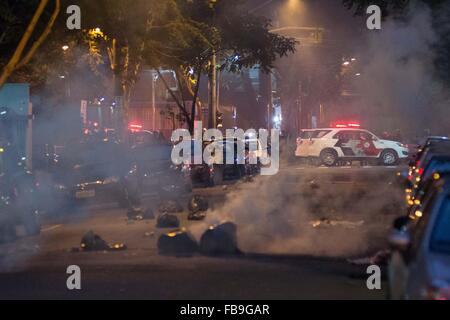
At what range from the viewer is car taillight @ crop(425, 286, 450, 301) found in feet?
16.4

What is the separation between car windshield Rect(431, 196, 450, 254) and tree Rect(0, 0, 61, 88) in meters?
11.2

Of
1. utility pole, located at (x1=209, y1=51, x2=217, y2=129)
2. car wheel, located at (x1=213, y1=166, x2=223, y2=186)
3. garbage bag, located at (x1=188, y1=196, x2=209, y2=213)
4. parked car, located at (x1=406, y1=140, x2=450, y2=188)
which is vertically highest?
utility pole, located at (x1=209, y1=51, x2=217, y2=129)

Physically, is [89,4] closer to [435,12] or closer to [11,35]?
[11,35]

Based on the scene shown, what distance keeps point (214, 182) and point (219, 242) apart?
44.7ft

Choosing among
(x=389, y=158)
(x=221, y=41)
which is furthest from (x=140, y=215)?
(x=389, y=158)

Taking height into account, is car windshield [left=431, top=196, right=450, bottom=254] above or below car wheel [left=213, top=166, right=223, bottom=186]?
above

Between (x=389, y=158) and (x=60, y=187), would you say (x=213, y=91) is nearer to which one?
(x=389, y=158)

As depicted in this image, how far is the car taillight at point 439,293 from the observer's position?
16.4 ft

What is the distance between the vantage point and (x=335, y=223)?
49.6 ft

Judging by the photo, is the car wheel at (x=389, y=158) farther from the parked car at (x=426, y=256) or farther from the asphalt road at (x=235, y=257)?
the parked car at (x=426, y=256)

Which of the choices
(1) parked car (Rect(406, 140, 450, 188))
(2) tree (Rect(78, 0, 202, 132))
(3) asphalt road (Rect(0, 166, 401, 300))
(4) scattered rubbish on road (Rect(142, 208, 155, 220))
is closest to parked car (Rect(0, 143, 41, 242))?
(3) asphalt road (Rect(0, 166, 401, 300))

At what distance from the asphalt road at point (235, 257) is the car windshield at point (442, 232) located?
2.37m

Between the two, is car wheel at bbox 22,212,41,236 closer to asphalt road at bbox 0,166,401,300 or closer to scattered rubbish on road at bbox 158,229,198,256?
asphalt road at bbox 0,166,401,300

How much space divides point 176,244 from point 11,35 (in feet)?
28.2
